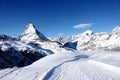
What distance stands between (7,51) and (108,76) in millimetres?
155180

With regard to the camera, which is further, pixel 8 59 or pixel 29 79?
pixel 8 59

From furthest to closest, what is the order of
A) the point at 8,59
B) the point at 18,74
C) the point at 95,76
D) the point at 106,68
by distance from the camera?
1. the point at 8,59
2. the point at 106,68
3. the point at 18,74
4. the point at 95,76

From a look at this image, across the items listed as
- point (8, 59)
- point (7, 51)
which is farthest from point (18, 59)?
point (7, 51)

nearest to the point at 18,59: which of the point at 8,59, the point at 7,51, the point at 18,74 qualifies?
the point at 8,59

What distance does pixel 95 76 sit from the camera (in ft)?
64.4

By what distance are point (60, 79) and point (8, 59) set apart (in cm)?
13725

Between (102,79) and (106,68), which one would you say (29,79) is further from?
(106,68)

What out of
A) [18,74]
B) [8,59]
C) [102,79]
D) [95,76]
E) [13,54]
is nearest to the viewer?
[102,79]

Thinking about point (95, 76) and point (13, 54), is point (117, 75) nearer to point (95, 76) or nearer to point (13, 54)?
point (95, 76)

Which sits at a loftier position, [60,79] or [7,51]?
[7,51]

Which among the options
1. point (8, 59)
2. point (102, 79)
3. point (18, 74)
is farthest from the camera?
point (8, 59)

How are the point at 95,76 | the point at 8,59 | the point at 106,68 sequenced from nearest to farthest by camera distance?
the point at 95,76 → the point at 106,68 → the point at 8,59

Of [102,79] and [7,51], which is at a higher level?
[7,51]

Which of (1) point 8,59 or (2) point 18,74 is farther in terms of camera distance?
(1) point 8,59
